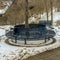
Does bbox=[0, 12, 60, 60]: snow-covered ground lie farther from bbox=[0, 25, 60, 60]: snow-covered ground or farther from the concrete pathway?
the concrete pathway

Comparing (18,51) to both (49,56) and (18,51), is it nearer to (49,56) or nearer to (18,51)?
(18,51)

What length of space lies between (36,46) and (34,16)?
25.2ft

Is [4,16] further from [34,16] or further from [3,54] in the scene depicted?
[3,54]

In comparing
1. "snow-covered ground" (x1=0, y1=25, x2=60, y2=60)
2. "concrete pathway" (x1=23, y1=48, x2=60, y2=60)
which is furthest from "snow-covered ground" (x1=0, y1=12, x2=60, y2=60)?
"concrete pathway" (x1=23, y1=48, x2=60, y2=60)

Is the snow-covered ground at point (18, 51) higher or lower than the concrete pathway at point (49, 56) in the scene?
higher

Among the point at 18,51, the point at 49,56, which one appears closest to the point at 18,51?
the point at 18,51

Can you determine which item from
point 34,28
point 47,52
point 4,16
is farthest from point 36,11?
point 47,52

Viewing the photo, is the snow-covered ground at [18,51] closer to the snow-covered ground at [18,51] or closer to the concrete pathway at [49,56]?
the snow-covered ground at [18,51]

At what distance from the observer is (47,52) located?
Result: 996cm

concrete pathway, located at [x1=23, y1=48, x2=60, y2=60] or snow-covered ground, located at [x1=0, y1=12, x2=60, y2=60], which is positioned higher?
snow-covered ground, located at [x1=0, y1=12, x2=60, y2=60]

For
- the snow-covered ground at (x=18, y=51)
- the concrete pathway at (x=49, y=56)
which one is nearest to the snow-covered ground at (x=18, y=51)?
the snow-covered ground at (x=18, y=51)

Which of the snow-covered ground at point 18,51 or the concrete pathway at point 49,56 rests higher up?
the snow-covered ground at point 18,51

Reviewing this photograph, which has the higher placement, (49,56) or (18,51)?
(18,51)

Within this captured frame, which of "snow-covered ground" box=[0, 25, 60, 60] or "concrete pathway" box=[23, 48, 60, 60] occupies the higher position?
"snow-covered ground" box=[0, 25, 60, 60]
